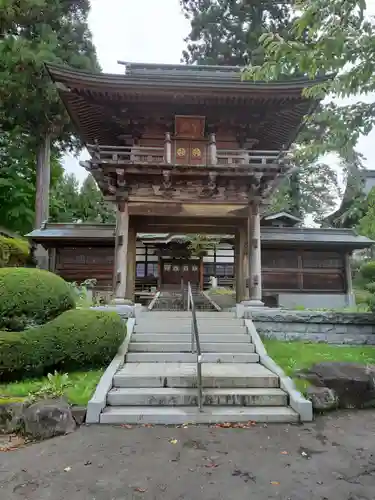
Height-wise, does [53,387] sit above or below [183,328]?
below

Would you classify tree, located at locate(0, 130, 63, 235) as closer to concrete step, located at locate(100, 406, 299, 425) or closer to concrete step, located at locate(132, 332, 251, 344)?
concrete step, located at locate(132, 332, 251, 344)

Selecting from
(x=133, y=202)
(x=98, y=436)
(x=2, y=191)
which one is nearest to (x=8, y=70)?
(x=2, y=191)

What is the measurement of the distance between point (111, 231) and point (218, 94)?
777cm

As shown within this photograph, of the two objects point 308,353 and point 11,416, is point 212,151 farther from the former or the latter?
point 11,416

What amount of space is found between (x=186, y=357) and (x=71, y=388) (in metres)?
2.40

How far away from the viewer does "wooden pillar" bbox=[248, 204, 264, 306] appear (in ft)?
34.4

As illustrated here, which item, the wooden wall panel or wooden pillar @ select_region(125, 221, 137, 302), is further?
the wooden wall panel

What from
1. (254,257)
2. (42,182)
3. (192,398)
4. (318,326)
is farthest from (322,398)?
(42,182)

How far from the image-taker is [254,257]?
1079 centimetres

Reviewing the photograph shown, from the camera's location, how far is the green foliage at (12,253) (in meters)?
13.0

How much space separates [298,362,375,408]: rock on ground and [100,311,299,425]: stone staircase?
0.74 meters

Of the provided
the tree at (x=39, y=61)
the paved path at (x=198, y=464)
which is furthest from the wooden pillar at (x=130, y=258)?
the tree at (x=39, y=61)

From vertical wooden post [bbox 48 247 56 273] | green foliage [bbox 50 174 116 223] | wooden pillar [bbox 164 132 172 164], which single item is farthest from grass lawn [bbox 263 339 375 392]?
green foliage [bbox 50 174 116 223]

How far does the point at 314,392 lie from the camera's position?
560cm
